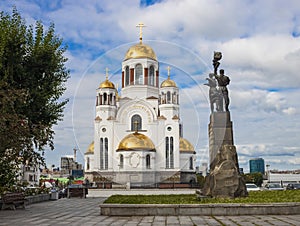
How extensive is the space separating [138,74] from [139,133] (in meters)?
10.8

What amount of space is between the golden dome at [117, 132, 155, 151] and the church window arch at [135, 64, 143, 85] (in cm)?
1012

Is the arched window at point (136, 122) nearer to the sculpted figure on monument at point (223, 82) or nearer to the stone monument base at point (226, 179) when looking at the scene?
the sculpted figure on monument at point (223, 82)

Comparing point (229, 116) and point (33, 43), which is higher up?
point (33, 43)

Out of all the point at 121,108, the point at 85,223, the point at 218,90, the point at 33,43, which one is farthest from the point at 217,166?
the point at 121,108

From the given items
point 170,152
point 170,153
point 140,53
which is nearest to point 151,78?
point 140,53

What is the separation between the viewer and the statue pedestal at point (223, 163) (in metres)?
15.5

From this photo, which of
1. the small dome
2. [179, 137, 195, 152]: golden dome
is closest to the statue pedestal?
[179, 137, 195, 152]: golden dome

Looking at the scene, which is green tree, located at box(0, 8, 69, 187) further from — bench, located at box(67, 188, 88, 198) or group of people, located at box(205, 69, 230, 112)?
bench, located at box(67, 188, 88, 198)

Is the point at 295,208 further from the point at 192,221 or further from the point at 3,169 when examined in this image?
the point at 3,169

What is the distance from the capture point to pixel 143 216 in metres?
13.3

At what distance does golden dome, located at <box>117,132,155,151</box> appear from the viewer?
54162 mm

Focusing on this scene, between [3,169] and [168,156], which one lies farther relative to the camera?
[168,156]

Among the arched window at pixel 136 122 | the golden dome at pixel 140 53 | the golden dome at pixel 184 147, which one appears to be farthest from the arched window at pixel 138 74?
the golden dome at pixel 184 147

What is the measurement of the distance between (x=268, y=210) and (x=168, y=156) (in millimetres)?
44302
